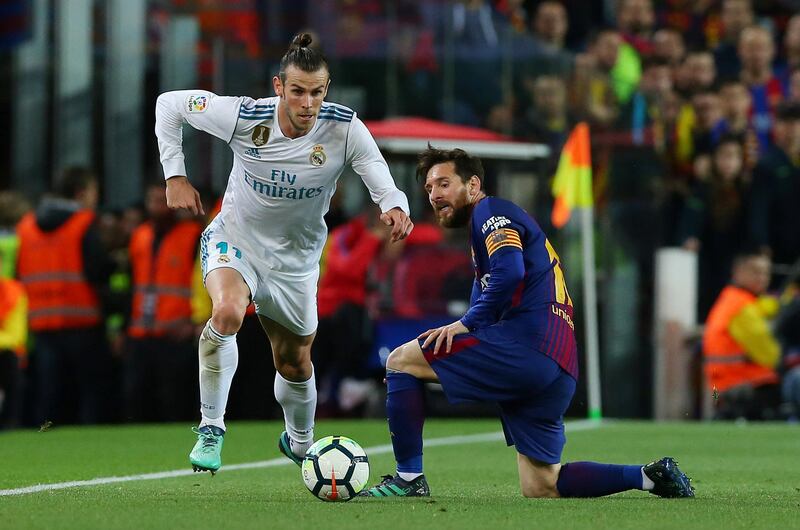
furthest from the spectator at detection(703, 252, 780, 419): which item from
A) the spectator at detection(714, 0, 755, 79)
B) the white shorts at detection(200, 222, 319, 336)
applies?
the white shorts at detection(200, 222, 319, 336)

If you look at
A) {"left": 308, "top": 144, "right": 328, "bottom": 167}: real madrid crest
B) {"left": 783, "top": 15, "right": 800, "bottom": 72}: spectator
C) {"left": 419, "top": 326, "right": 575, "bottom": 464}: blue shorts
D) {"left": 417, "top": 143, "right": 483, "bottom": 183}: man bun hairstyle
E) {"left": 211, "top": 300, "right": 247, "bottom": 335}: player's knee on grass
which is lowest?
{"left": 419, "top": 326, "right": 575, "bottom": 464}: blue shorts

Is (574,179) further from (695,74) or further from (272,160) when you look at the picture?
(272,160)

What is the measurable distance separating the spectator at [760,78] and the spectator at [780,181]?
80cm

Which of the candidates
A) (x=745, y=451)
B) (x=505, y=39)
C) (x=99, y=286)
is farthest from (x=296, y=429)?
(x=505, y=39)

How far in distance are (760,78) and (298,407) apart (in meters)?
10.2

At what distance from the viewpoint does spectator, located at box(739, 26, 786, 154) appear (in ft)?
54.8

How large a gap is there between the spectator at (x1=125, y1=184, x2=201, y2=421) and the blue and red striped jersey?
7332 millimetres

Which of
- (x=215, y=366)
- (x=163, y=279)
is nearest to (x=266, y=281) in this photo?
(x=215, y=366)

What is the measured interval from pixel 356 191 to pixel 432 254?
3.40 feet

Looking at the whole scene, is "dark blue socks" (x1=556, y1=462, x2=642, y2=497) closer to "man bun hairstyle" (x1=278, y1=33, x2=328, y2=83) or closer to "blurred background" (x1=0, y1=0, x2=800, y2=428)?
"man bun hairstyle" (x1=278, y1=33, x2=328, y2=83)

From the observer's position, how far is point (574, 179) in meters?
15.7

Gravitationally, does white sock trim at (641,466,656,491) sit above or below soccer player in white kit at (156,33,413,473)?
below

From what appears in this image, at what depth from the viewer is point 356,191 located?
52.6 ft

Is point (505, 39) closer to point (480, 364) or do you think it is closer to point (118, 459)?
point (118, 459)
